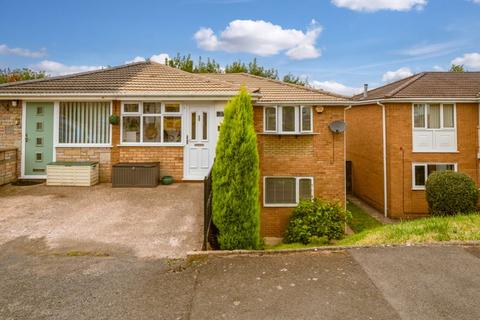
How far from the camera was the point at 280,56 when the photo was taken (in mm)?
31719

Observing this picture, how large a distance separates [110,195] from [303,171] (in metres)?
6.79

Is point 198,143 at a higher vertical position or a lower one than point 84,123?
lower

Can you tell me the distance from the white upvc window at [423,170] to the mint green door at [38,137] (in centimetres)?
1465

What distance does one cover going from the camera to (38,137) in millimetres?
10234

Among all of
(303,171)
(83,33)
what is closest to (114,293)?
(303,171)

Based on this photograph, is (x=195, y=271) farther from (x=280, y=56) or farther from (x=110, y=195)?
(x=280, y=56)

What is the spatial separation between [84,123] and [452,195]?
1289cm

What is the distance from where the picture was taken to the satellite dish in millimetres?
10977

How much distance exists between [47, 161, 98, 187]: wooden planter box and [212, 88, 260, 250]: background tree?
568cm

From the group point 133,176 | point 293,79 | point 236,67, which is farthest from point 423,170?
point 293,79

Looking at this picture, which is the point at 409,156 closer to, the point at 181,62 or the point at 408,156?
the point at 408,156

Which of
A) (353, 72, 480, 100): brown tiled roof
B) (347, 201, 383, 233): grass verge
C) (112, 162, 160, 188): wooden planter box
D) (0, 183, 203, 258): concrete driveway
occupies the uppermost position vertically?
(353, 72, 480, 100): brown tiled roof

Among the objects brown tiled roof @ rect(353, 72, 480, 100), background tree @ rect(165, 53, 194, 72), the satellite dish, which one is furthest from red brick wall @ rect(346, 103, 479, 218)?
background tree @ rect(165, 53, 194, 72)

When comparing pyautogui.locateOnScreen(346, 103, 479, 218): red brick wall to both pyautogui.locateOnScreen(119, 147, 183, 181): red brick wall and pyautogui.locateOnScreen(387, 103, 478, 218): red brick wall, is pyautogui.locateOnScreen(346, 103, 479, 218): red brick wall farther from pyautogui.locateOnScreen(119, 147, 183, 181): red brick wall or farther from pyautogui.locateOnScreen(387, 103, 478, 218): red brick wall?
pyautogui.locateOnScreen(119, 147, 183, 181): red brick wall
